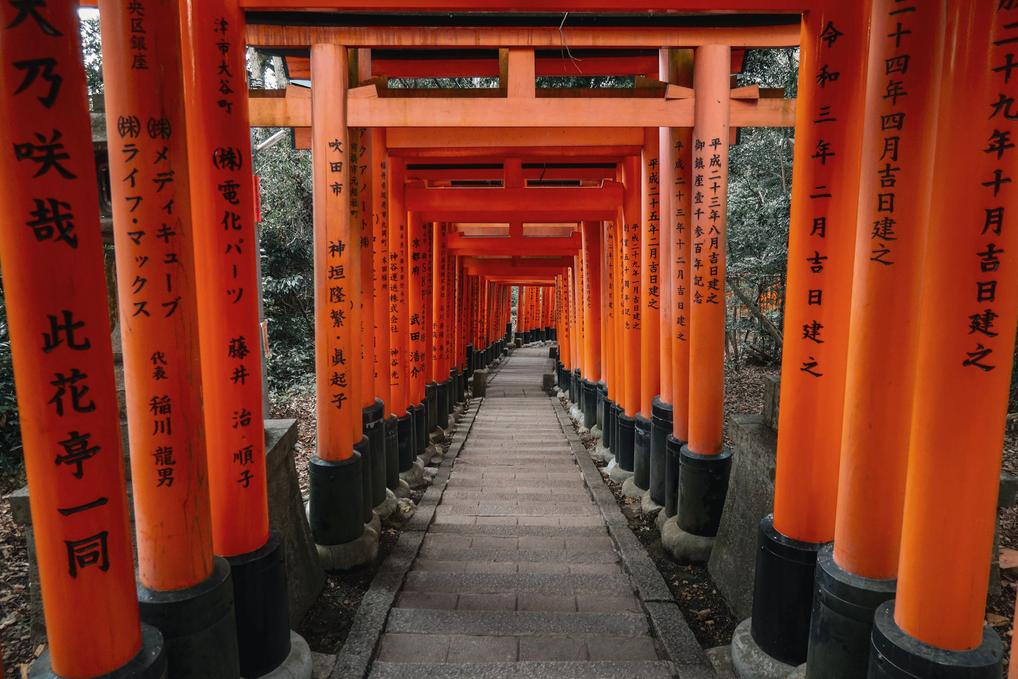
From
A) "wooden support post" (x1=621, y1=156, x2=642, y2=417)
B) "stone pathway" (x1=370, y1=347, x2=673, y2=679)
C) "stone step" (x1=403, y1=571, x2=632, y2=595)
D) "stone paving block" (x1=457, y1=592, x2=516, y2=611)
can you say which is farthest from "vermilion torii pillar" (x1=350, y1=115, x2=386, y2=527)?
"wooden support post" (x1=621, y1=156, x2=642, y2=417)

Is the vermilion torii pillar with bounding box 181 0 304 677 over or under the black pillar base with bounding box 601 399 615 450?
over

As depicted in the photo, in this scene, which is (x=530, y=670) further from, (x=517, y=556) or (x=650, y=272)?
(x=650, y=272)

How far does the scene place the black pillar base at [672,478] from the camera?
609cm

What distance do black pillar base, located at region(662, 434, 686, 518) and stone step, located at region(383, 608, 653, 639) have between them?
73.0 inches

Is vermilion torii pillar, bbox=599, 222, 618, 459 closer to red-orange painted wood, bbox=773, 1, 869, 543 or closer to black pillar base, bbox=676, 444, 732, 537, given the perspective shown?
black pillar base, bbox=676, 444, 732, 537

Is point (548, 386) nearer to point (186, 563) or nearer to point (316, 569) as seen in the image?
point (316, 569)

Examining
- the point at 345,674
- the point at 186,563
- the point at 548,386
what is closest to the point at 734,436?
the point at 345,674

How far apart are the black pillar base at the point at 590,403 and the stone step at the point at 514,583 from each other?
688 cm

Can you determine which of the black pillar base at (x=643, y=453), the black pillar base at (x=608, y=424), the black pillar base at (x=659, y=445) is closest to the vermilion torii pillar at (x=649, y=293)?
the black pillar base at (x=643, y=453)

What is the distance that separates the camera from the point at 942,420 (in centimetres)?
221

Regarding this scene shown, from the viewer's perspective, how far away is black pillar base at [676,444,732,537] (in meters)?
5.40

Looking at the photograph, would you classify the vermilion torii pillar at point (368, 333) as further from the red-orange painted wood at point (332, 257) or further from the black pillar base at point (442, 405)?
the black pillar base at point (442, 405)

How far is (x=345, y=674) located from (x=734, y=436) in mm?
3231

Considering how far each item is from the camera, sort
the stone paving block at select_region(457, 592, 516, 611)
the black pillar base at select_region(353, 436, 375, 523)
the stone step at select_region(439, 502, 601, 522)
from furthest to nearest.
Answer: the stone step at select_region(439, 502, 601, 522), the black pillar base at select_region(353, 436, 375, 523), the stone paving block at select_region(457, 592, 516, 611)
